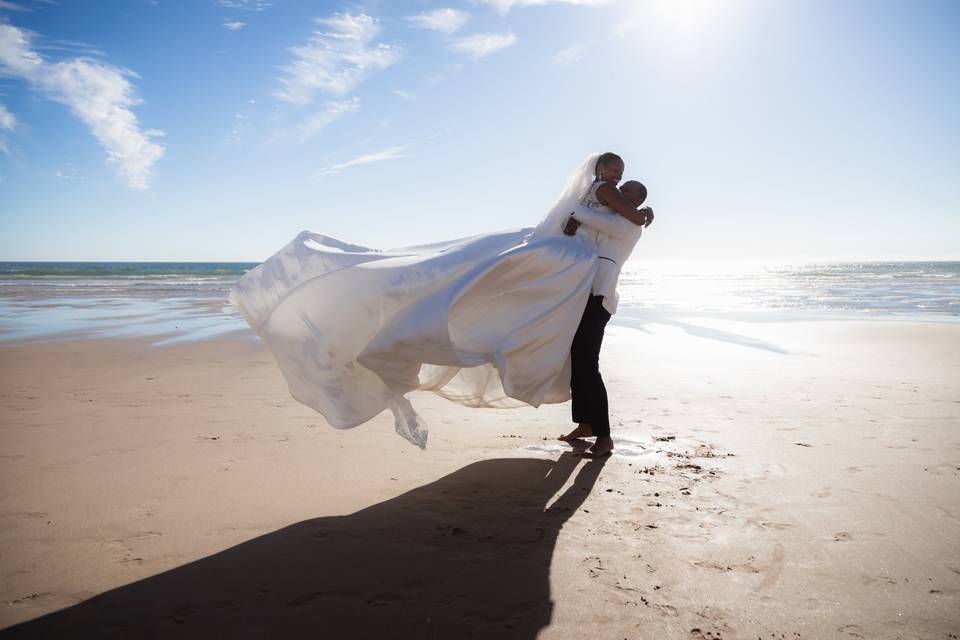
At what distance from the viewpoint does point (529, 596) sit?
2.67 meters

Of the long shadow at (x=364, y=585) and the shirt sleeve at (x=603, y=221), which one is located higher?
the shirt sleeve at (x=603, y=221)

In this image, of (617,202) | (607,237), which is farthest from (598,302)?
(617,202)

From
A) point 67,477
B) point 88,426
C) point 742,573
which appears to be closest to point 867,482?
point 742,573

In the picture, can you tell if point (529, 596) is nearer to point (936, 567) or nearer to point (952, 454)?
point (936, 567)

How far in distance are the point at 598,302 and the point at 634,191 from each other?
3.12 ft

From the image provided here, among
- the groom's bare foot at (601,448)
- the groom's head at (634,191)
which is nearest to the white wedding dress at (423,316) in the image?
the groom's head at (634,191)

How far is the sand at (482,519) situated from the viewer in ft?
8.25

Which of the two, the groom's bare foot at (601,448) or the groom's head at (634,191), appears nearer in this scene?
the groom's bare foot at (601,448)

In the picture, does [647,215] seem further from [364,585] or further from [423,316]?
[364,585]


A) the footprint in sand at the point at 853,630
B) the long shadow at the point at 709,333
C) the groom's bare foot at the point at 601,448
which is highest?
the long shadow at the point at 709,333

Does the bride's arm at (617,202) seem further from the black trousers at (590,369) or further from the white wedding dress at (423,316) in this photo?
the black trousers at (590,369)

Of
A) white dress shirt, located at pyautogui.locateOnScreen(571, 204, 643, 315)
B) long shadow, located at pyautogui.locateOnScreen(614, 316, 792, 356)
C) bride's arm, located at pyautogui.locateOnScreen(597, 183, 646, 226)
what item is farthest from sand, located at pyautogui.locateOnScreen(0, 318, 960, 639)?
long shadow, located at pyautogui.locateOnScreen(614, 316, 792, 356)

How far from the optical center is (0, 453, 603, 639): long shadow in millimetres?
2404

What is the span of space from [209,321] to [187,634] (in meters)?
13.6
